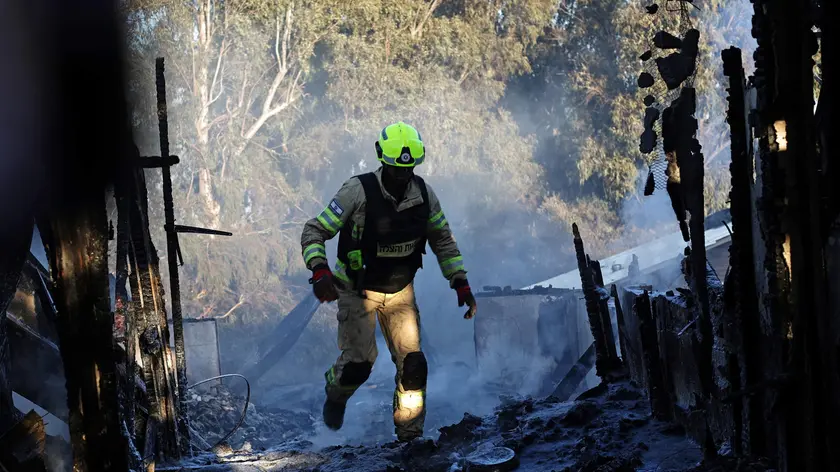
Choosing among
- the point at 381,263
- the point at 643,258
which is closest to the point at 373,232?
the point at 381,263

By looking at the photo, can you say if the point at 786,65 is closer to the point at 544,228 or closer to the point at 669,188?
the point at 669,188

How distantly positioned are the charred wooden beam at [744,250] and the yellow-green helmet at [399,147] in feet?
8.18

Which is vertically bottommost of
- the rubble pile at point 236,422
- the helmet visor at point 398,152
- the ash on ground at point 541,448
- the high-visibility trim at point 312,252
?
the rubble pile at point 236,422

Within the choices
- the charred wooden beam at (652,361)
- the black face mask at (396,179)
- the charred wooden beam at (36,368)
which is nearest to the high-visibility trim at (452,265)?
the black face mask at (396,179)

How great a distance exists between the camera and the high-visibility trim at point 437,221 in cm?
590

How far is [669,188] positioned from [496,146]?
2445 cm

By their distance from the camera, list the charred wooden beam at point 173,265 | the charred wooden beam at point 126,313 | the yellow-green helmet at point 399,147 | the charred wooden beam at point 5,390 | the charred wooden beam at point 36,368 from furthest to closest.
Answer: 1. the yellow-green helmet at point 399,147
2. the charred wooden beam at point 173,265
3. the charred wooden beam at point 36,368
4. the charred wooden beam at point 5,390
5. the charred wooden beam at point 126,313

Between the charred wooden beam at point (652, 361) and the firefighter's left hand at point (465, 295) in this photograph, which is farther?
the firefighter's left hand at point (465, 295)

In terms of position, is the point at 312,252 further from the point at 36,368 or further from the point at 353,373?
the point at 36,368

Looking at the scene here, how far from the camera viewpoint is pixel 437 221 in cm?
591

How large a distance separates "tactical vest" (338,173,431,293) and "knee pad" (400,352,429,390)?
0.49 m

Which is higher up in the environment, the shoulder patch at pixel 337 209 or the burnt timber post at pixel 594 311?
the shoulder patch at pixel 337 209

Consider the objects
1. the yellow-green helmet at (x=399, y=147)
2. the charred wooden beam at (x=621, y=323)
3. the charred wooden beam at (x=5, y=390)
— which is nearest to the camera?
the charred wooden beam at (x=5, y=390)

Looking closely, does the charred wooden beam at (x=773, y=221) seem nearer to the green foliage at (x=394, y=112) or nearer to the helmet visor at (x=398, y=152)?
the helmet visor at (x=398, y=152)
